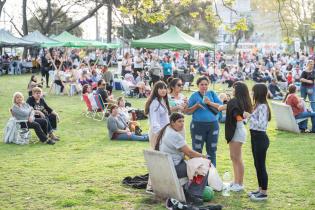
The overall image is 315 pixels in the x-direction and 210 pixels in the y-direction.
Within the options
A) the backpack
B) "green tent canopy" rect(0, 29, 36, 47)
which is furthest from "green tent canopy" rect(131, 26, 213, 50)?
"green tent canopy" rect(0, 29, 36, 47)

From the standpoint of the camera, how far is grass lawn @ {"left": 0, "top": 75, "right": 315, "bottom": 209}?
7469 millimetres

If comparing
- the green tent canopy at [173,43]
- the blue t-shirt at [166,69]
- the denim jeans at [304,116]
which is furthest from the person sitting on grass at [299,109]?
the blue t-shirt at [166,69]

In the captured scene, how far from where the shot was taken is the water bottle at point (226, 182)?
7.83 m

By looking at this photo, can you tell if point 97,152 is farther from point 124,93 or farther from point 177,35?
point 177,35

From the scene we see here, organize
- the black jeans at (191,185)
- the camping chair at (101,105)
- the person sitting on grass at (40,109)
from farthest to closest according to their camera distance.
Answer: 1. the camping chair at (101,105)
2. the person sitting on grass at (40,109)
3. the black jeans at (191,185)

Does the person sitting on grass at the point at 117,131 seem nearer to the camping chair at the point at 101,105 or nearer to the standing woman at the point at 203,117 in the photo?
the camping chair at the point at 101,105

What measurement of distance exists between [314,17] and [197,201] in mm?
42995

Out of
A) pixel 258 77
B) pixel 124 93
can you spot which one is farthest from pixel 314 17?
pixel 124 93

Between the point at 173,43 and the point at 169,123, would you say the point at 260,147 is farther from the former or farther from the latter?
the point at 173,43

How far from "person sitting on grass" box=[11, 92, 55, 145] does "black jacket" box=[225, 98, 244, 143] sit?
5.61 m

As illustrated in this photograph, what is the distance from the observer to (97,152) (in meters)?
11.2

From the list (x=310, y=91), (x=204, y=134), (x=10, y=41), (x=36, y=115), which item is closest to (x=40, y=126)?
(x=36, y=115)

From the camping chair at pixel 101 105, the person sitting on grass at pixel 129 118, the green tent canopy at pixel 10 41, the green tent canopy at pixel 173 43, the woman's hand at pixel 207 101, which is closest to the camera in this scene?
the woman's hand at pixel 207 101

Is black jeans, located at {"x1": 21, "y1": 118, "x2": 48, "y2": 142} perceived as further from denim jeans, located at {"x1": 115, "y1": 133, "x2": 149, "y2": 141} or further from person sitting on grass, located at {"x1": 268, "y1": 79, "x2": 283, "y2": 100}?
person sitting on grass, located at {"x1": 268, "y1": 79, "x2": 283, "y2": 100}
